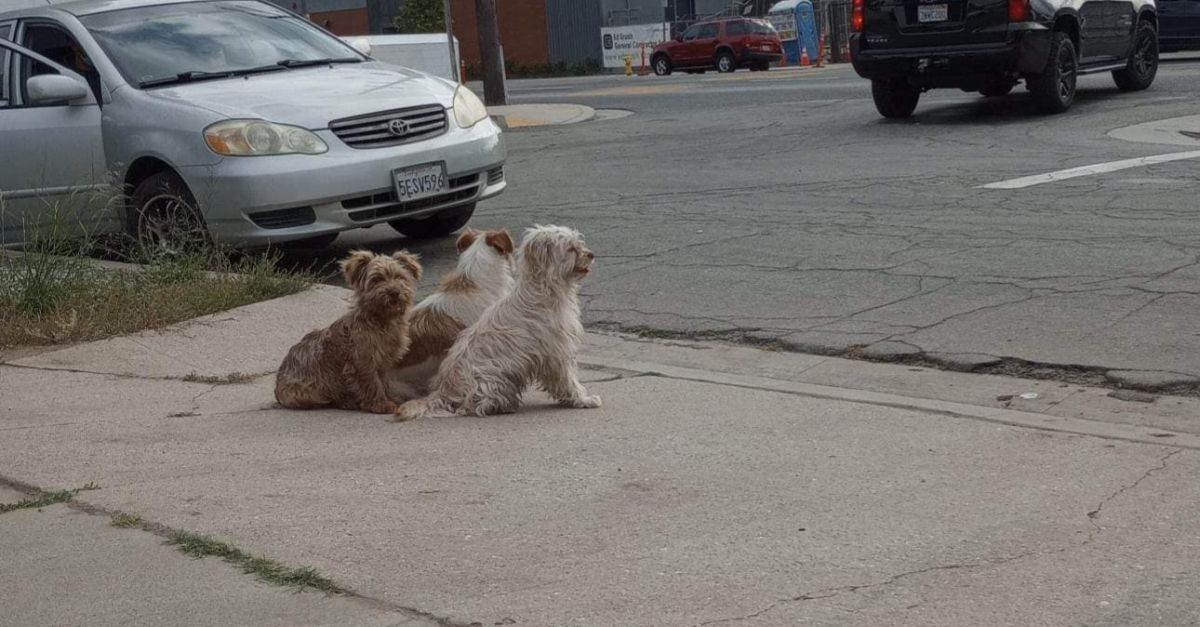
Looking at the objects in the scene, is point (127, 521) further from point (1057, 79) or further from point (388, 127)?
point (1057, 79)

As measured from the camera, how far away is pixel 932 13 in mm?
15352

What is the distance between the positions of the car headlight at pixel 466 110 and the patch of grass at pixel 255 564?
18.2 ft

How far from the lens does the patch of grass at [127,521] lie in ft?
15.9

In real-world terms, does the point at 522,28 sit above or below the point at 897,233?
above

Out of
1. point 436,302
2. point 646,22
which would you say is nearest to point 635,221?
point 436,302

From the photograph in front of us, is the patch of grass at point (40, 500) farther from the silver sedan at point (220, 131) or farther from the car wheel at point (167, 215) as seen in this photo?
the car wheel at point (167, 215)

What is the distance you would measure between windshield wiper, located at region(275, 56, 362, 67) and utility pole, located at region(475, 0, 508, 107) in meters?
13.1

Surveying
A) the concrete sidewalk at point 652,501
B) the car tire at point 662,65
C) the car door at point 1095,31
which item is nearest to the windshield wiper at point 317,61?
the concrete sidewalk at point 652,501

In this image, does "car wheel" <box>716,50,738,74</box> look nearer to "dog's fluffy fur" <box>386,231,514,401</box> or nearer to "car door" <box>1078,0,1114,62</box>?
"car door" <box>1078,0,1114,62</box>

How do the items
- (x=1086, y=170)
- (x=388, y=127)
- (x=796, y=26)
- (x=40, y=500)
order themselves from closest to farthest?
(x=40, y=500) < (x=388, y=127) < (x=1086, y=170) < (x=796, y=26)

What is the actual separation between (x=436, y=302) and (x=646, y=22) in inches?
2001

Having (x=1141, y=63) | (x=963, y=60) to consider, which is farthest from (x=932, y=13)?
(x=1141, y=63)

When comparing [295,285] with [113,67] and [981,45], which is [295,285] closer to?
[113,67]

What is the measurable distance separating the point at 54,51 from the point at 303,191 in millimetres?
2697
